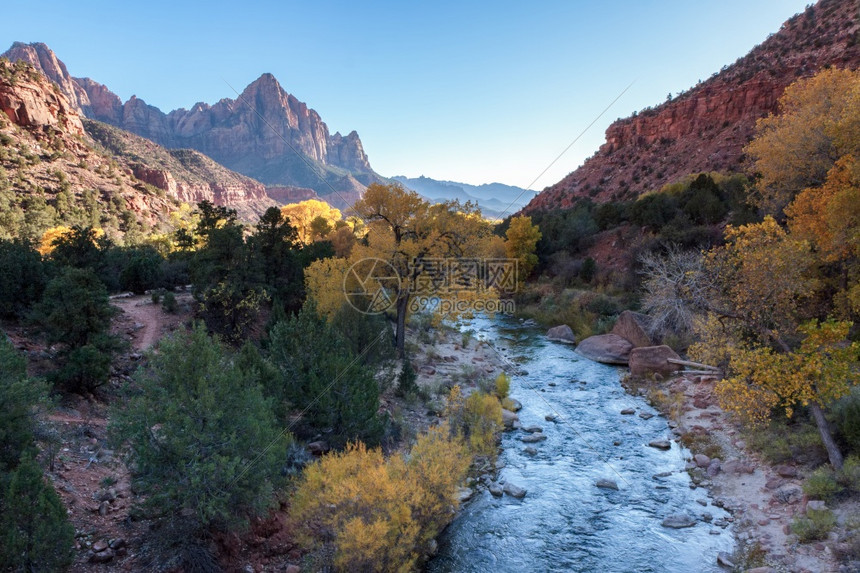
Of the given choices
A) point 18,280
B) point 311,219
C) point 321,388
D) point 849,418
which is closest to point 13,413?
point 321,388

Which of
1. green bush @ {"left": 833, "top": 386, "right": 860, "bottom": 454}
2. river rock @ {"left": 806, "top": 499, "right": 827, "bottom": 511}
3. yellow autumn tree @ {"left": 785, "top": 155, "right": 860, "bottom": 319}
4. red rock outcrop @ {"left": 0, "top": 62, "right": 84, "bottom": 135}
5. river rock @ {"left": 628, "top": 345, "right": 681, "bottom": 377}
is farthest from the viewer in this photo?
red rock outcrop @ {"left": 0, "top": 62, "right": 84, "bottom": 135}

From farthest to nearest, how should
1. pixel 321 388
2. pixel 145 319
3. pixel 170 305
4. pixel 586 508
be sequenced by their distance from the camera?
pixel 170 305
pixel 145 319
pixel 321 388
pixel 586 508

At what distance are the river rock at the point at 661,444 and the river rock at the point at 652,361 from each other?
6054 millimetres

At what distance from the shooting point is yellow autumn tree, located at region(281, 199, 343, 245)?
2074 inches

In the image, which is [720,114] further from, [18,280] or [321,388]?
[18,280]

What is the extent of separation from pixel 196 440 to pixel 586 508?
367 inches

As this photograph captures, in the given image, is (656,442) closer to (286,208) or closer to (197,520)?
(197,520)

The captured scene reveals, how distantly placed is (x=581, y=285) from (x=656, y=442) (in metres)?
23.1

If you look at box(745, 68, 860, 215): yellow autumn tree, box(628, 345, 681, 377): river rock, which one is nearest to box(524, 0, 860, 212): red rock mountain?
box(745, 68, 860, 215): yellow autumn tree

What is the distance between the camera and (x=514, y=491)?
451 inches

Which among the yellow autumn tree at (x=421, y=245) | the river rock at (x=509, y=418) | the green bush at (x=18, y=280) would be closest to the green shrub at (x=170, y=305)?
the green bush at (x=18, y=280)

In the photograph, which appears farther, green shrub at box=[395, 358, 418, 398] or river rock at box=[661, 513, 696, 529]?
green shrub at box=[395, 358, 418, 398]

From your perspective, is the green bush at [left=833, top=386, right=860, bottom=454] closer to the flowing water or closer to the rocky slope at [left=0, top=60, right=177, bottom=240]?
the flowing water

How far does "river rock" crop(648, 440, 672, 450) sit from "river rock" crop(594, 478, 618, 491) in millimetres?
2908
